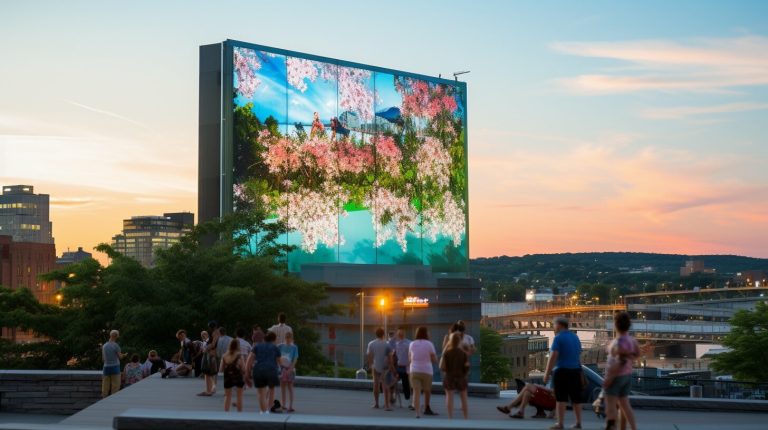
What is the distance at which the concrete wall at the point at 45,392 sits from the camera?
86.6 feet

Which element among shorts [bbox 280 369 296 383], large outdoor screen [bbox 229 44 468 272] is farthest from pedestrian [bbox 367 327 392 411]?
large outdoor screen [bbox 229 44 468 272]

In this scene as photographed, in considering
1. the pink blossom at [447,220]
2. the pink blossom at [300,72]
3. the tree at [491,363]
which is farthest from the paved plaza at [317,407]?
the tree at [491,363]

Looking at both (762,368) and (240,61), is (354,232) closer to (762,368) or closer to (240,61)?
(240,61)

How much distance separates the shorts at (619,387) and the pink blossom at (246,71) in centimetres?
5532

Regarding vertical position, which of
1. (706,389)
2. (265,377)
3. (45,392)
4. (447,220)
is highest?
(447,220)

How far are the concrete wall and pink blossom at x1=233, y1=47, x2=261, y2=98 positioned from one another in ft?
142

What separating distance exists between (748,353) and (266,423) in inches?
2443

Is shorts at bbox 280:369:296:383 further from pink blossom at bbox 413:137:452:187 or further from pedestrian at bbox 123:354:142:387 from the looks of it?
pink blossom at bbox 413:137:452:187

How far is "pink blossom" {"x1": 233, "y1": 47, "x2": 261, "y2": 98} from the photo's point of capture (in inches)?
2702

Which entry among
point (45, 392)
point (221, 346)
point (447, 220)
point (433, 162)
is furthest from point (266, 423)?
point (447, 220)

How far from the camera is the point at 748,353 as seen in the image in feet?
232

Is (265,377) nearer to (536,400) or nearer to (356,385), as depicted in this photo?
(536,400)

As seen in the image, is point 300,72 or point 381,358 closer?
point 381,358

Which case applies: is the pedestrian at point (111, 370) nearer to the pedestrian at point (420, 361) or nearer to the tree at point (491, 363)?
the pedestrian at point (420, 361)
